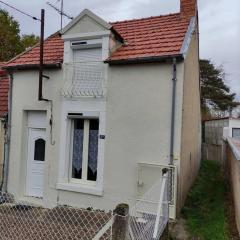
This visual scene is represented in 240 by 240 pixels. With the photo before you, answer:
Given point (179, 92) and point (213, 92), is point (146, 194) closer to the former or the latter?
point (179, 92)

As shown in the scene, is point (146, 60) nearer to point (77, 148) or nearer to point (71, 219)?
point (77, 148)

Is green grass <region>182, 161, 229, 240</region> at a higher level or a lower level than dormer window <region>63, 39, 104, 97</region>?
lower

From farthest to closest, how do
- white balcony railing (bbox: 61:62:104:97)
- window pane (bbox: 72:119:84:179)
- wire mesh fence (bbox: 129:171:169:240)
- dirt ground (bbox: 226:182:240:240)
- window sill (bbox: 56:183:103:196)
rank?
1. window pane (bbox: 72:119:84:179)
2. white balcony railing (bbox: 61:62:104:97)
3. window sill (bbox: 56:183:103:196)
4. dirt ground (bbox: 226:182:240:240)
5. wire mesh fence (bbox: 129:171:169:240)

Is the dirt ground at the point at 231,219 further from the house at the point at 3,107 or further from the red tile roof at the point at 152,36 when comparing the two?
the house at the point at 3,107

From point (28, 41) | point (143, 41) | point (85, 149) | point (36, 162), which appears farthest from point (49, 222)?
point (28, 41)

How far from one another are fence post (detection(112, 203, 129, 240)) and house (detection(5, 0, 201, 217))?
453 centimetres

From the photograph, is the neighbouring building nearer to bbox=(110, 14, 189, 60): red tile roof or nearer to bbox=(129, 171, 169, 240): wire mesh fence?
bbox=(129, 171, 169, 240): wire mesh fence

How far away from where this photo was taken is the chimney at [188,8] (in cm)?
1143

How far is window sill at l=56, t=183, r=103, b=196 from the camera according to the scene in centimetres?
994

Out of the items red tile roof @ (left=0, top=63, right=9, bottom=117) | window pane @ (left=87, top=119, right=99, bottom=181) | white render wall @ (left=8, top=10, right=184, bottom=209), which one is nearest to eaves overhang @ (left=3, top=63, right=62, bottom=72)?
white render wall @ (left=8, top=10, right=184, bottom=209)

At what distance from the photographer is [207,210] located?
10.4m

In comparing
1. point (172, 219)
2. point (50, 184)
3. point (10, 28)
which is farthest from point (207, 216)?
point (10, 28)

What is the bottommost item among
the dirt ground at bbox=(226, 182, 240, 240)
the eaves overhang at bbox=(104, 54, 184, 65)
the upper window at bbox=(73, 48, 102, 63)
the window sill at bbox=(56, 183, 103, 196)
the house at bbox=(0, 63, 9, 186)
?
the dirt ground at bbox=(226, 182, 240, 240)

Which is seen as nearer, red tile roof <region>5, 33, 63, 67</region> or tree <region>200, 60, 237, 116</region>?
red tile roof <region>5, 33, 63, 67</region>
